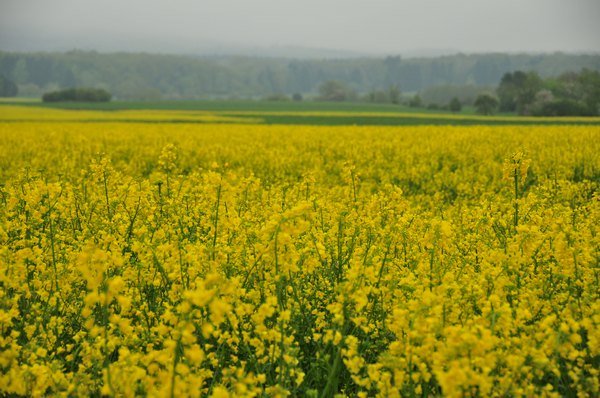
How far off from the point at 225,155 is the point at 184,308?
1408 centimetres

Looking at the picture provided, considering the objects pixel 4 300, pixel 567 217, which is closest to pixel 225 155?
pixel 567 217

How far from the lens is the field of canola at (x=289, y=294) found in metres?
3.03

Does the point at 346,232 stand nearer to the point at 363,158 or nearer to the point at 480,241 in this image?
the point at 480,241

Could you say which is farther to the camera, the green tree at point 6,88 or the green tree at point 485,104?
the green tree at point 6,88

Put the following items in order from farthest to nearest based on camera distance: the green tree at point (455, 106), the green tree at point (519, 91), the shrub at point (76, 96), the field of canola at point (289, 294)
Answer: the shrub at point (76, 96) < the green tree at point (455, 106) < the green tree at point (519, 91) < the field of canola at point (289, 294)

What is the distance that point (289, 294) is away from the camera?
461cm

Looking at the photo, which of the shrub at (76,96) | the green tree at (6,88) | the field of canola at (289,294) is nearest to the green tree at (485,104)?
the field of canola at (289,294)

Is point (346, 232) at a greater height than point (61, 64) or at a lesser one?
lesser

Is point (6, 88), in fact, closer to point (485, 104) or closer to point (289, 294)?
point (485, 104)

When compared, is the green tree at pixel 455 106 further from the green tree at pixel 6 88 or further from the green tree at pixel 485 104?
the green tree at pixel 6 88

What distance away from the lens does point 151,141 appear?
63.0 ft

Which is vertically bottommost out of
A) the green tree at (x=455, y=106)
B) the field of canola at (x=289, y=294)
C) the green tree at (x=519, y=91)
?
the field of canola at (x=289, y=294)

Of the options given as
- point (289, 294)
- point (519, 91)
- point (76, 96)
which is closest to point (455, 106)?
point (519, 91)

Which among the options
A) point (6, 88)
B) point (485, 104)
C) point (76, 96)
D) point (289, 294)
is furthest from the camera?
point (6, 88)
